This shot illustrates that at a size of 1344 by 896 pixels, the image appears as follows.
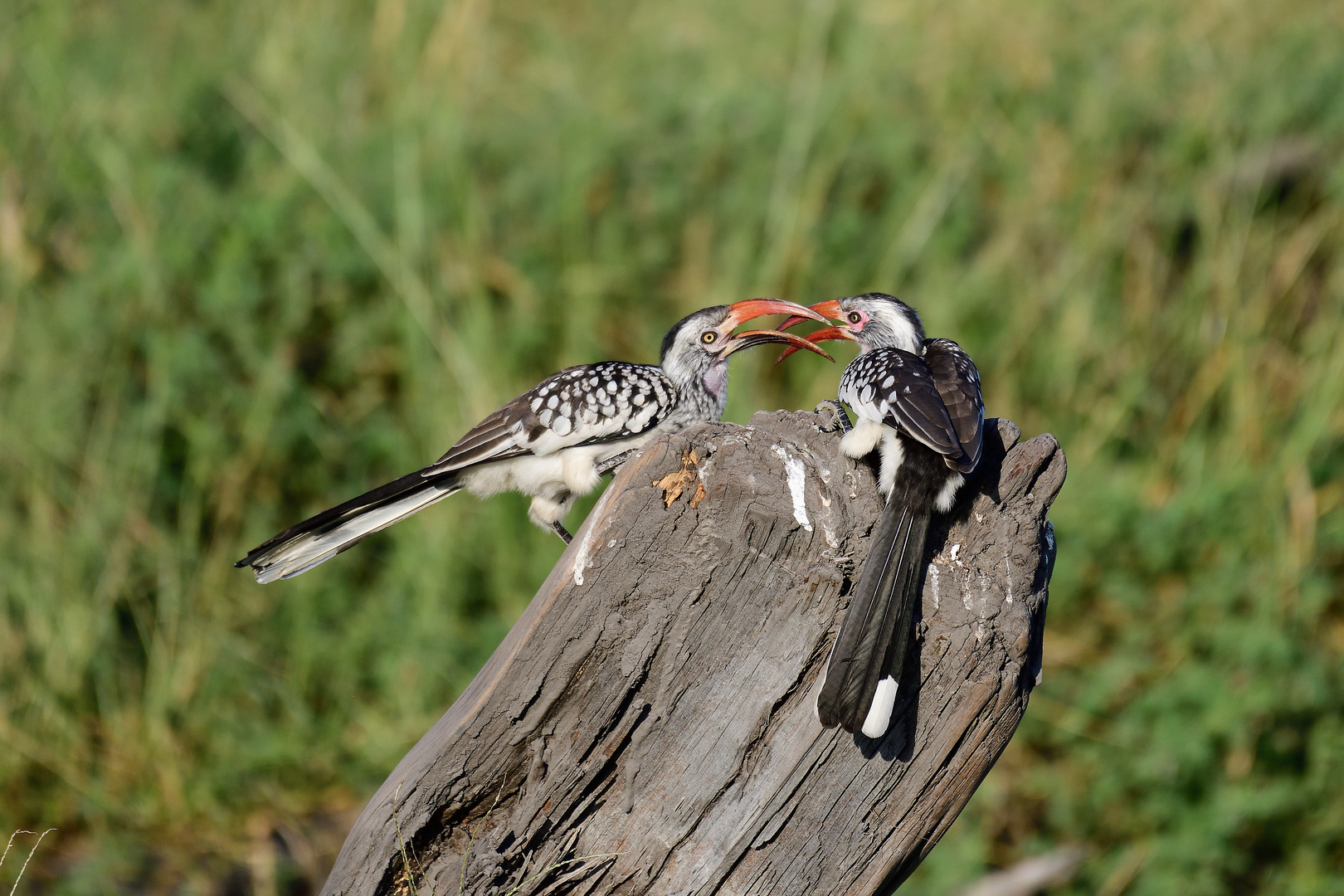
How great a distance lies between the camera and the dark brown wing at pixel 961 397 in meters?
2.49

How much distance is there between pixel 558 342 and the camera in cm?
583

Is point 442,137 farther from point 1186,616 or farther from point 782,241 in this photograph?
point 1186,616

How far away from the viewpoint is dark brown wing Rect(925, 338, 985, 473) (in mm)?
2492

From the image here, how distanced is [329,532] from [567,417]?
32.3 inches

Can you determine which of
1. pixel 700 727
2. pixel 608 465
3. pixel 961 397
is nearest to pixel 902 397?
pixel 961 397

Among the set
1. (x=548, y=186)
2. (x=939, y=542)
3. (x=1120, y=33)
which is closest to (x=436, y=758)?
(x=939, y=542)

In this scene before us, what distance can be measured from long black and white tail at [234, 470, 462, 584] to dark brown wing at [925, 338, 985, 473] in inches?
57.7

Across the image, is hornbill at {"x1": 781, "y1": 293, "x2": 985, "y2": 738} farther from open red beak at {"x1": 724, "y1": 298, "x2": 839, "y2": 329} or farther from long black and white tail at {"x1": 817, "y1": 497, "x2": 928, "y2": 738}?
open red beak at {"x1": 724, "y1": 298, "x2": 839, "y2": 329}

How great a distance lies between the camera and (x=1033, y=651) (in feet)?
7.91

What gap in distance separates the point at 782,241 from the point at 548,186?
1436 millimetres

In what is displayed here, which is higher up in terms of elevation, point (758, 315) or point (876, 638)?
point (758, 315)

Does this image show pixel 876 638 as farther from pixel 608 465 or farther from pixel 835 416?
pixel 608 465

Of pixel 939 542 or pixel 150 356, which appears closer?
pixel 939 542

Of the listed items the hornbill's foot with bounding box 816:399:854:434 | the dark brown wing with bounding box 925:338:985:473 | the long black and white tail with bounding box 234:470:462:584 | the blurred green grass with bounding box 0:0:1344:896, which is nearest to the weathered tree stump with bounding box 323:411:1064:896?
the dark brown wing with bounding box 925:338:985:473
